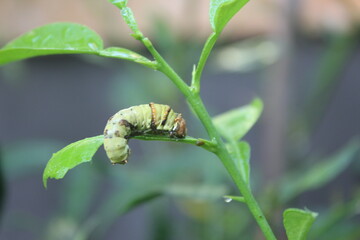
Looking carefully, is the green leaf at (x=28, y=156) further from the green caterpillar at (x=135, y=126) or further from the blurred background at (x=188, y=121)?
the green caterpillar at (x=135, y=126)

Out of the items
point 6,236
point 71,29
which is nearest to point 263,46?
point 71,29

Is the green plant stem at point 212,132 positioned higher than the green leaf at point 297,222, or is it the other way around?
the green plant stem at point 212,132

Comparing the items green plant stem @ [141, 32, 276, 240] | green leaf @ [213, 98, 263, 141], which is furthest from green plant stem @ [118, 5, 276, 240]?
green leaf @ [213, 98, 263, 141]

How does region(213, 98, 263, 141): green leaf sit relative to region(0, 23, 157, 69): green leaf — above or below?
below

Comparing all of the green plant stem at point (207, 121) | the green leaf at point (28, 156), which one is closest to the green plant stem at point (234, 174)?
the green plant stem at point (207, 121)

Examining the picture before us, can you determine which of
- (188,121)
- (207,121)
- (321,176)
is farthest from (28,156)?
(207,121)

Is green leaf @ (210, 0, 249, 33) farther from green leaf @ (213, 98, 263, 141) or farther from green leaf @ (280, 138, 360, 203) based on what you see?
green leaf @ (280, 138, 360, 203)

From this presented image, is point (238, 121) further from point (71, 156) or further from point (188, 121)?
point (188, 121)

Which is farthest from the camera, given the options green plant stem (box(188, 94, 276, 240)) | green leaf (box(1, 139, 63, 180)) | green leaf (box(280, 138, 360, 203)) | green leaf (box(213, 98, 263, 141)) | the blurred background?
green leaf (box(1, 139, 63, 180))
